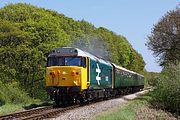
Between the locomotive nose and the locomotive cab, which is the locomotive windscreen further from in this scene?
the locomotive nose

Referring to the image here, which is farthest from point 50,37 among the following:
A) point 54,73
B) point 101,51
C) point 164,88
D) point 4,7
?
point 101,51

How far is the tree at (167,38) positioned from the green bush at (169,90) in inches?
304

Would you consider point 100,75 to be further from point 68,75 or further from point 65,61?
point 68,75

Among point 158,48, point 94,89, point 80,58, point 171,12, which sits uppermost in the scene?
point 171,12

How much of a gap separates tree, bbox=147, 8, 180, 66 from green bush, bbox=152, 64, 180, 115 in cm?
772

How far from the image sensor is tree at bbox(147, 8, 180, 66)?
4361 centimetres

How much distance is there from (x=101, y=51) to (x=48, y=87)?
5059cm

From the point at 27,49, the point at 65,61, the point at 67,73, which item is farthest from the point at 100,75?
the point at 27,49

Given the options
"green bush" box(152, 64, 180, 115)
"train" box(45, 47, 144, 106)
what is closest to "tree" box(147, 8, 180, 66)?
"green bush" box(152, 64, 180, 115)

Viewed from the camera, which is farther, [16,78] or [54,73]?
[16,78]

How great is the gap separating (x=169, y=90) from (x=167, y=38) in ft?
36.7

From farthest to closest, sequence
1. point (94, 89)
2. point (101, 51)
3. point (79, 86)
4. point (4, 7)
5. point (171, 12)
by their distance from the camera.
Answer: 1. point (101, 51)
2. point (4, 7)
3. point (171, 12)
4. point (94, 89)
5. point (79, 86)

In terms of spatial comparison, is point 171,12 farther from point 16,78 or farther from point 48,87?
point 48,87

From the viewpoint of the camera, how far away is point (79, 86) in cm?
2581
